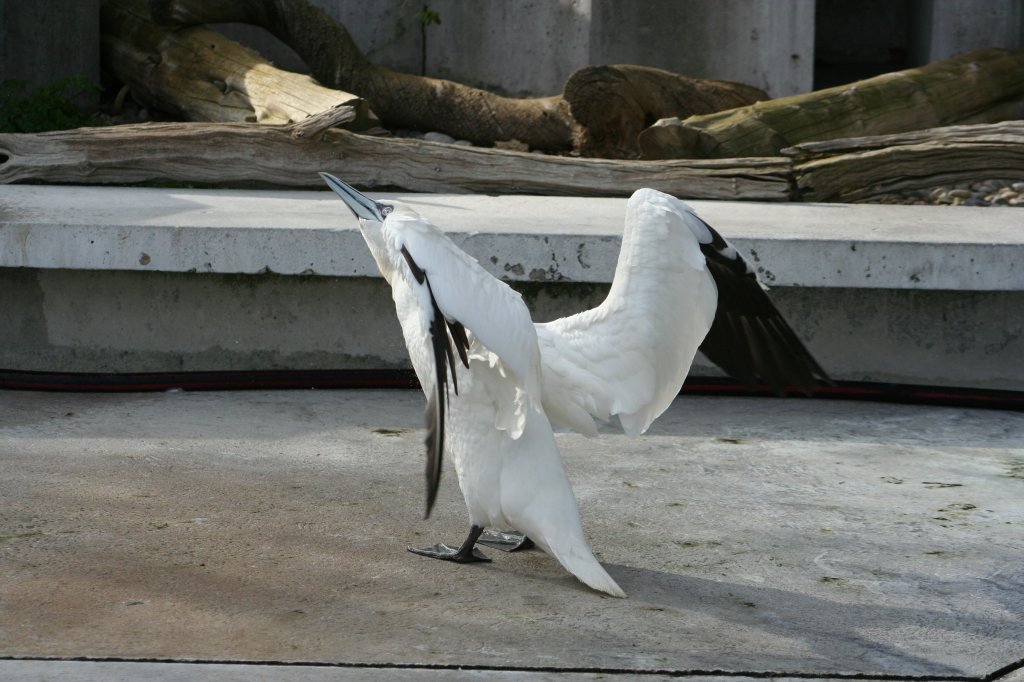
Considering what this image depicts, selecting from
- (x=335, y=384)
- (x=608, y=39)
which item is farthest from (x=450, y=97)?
(x=335, y=384)

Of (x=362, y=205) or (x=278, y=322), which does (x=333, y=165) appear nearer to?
(x=278, y=322)

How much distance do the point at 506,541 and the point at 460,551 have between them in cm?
26

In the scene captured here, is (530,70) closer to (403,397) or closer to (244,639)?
(403,397)

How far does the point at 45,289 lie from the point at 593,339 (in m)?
2.61

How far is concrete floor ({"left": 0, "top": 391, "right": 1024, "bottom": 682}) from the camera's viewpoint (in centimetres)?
257

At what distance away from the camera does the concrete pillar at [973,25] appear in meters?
7.94

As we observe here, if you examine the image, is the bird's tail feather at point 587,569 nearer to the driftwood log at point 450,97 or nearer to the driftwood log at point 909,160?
the driftwood log at point 909,160

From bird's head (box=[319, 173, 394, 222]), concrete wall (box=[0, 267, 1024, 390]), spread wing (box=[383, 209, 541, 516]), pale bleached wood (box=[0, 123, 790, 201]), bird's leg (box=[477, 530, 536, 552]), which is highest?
pale bleached wood (box=[0, 123, 790, 201])

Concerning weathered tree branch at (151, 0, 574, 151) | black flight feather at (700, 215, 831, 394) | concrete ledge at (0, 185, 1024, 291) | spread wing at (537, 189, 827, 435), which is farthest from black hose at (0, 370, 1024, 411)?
weathered tree branch at (151, 0, 574, 151)

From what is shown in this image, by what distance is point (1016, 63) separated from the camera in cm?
724

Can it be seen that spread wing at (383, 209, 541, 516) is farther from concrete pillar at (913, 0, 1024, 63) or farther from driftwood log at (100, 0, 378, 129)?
concrete pillar at (913, 0, 1024, 63)

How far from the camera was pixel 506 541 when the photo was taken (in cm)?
339

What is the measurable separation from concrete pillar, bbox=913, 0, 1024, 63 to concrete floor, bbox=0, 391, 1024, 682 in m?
4.06

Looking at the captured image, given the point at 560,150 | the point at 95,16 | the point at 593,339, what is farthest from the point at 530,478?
the point at 95,16
